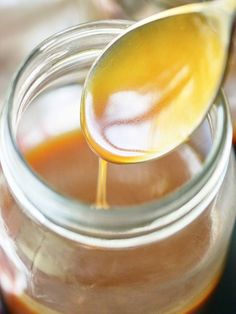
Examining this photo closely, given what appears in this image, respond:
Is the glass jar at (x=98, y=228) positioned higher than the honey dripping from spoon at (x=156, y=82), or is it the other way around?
the honey dripping from spoon at (x=156, y=82)

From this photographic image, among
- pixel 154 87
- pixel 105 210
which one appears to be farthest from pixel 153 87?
pixel 105 210

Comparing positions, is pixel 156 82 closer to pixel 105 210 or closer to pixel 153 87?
pixel 153 87

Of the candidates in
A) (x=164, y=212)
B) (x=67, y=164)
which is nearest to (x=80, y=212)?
(x=164, y=212)

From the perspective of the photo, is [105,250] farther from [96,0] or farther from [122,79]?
[96,0]

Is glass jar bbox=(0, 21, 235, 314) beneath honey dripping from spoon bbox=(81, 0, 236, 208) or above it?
beneath

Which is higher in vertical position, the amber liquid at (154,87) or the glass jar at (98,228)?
the amber liquid at (154,87)
